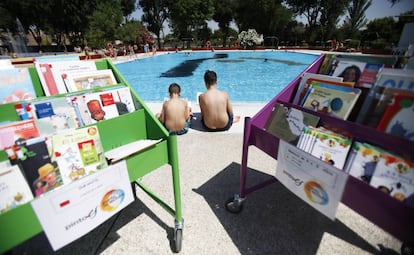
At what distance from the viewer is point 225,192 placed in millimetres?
2518

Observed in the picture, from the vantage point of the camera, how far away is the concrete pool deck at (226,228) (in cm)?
183

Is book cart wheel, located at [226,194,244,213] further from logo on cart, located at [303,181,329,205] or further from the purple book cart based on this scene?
logo on cart, located at [303,181,329,205]

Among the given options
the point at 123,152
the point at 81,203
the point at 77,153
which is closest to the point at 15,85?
the point at 77,153

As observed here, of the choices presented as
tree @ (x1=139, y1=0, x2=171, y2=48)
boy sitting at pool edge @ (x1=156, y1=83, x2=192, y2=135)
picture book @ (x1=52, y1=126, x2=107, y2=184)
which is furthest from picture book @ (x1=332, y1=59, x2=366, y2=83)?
tree @ (x1=139, y1=0, x2=171, y2=48)

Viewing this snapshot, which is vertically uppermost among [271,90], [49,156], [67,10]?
[67,10]

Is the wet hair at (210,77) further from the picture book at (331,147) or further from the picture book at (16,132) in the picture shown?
the picture book at (16,132)

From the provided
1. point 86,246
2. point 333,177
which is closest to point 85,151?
point 86,246

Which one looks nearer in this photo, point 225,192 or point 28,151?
point 28,151

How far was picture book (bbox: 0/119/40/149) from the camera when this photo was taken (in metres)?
1.29

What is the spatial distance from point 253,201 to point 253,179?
407 millimetres

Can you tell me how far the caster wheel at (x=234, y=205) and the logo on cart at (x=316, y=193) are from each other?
0.97 m

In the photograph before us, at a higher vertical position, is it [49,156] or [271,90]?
[49,156]

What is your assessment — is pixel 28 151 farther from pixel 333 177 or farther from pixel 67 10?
pixel 67 10

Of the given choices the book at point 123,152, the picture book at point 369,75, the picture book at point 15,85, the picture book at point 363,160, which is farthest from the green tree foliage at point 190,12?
the picture book at point 363,160
